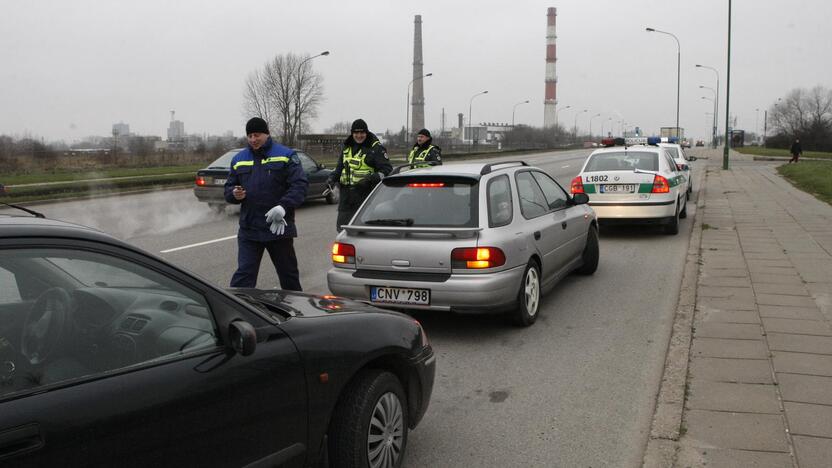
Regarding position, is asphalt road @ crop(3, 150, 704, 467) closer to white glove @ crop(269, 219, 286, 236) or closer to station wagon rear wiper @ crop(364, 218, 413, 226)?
station wagon rear wiper @ crop(364, 218, 413, 226)

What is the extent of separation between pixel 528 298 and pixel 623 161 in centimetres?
716

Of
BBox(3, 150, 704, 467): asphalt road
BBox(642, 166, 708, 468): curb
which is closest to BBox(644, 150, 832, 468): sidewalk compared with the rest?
BBox(642, 166, 708, 468): curb

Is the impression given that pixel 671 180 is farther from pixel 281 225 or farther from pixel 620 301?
pixel 281 225

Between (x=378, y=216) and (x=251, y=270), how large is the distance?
118cm

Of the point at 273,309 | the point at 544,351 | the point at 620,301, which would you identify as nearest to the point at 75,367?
the point at 273,309

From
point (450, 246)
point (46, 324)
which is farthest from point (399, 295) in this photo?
point (46, 324)

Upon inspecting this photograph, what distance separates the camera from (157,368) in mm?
2477

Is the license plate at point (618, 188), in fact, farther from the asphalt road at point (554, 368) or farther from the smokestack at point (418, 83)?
the smokestack at point (418, 83)

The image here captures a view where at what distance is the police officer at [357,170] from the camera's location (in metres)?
8.74

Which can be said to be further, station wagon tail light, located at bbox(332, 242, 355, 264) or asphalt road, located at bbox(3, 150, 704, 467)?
station wagon tail light, located at bbox(332, 242, 355, 264)

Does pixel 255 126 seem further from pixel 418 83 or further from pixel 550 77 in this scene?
pixel 550 77

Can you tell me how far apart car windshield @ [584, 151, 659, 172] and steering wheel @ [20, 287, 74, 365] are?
11.1 metres

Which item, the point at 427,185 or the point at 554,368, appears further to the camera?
the point at 427,185

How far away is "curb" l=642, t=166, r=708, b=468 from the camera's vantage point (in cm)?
389
